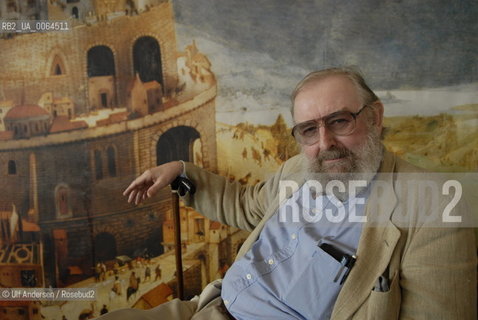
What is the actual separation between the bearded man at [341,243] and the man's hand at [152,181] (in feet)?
1.48

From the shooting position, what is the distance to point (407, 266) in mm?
1302

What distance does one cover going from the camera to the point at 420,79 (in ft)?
5.17

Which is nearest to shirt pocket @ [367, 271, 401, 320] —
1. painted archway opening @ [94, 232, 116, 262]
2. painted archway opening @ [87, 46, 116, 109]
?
painted archway opening @ [94, 232, 116, 262]

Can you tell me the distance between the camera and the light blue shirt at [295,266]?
142cm

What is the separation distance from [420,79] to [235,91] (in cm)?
74

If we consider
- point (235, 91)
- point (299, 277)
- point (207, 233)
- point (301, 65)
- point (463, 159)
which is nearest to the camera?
point (299, 277)

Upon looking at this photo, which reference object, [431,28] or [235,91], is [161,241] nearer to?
[235,91]

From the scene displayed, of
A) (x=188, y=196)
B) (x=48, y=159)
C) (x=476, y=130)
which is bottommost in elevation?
(x=188, y=196)

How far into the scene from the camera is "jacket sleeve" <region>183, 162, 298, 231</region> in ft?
6.23

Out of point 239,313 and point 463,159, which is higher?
point 463,159

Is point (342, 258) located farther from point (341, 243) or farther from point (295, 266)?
point (295, 266)

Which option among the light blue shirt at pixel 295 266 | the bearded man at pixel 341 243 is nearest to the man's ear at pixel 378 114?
the bearded man at pixel 341 243

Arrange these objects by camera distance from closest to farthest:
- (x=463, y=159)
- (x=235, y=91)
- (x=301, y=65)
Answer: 1. (x=463, y=159)
2. (x=301, y=65)
3. (x=235, y=91)

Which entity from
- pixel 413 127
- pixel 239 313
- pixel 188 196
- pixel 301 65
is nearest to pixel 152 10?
pixel 301 65
